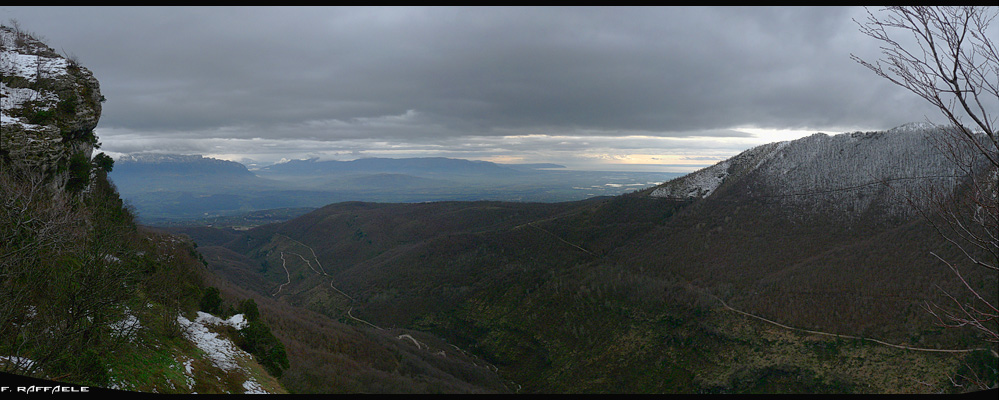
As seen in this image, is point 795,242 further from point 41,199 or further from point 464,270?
point 41,199

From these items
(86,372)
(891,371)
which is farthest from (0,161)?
(891,371)

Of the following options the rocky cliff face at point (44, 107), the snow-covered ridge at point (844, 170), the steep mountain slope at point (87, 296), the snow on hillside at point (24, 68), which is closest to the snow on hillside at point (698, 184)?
the snow-covered ridge at point (844, 170)

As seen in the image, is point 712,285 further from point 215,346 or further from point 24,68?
point 24,68

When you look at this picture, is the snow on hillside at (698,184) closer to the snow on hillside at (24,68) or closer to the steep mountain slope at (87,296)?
the steep mountain slope at (87,296)

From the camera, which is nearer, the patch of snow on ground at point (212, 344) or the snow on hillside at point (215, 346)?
the snow on hillside at point (215, 346)

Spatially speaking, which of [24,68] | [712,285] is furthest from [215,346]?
[712,285]
